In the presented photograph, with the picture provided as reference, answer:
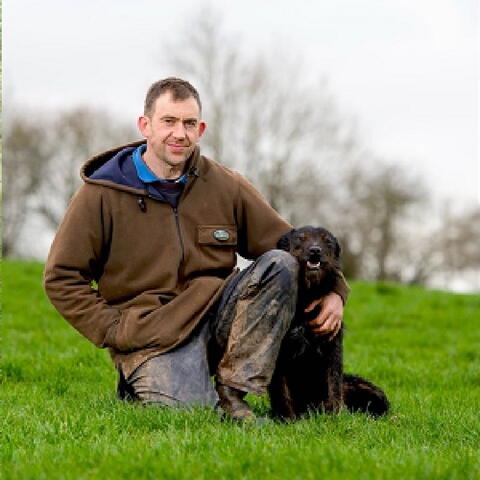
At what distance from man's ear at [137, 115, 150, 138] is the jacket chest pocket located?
793 mm

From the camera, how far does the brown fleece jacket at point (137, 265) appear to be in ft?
19.3

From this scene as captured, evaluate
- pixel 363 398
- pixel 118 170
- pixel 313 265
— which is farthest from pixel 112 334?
pixel 363 398

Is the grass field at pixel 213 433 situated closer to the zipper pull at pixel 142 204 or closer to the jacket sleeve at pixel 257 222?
the jacket sleeve at pixel 257 222

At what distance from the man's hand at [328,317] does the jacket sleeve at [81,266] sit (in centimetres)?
141

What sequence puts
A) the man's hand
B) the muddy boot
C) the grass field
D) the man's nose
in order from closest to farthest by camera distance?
1. the grass field
2. the muddy boot
3. the man's hand
4. the man's nose

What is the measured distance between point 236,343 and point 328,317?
2.16 ft

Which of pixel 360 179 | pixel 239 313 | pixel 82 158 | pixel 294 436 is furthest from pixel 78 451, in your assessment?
pixel 82 158

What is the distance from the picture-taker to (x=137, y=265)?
5984mm

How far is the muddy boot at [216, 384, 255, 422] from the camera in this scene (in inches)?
211

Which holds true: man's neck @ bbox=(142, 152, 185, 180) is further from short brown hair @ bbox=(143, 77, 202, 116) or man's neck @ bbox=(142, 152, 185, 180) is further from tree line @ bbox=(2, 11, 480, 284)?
tree line @ bbox=(2, 11, 480, 284)

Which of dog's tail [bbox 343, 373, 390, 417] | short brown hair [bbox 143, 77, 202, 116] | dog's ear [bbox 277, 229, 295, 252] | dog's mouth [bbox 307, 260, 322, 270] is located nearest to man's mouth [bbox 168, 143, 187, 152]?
short brown hair [bbox 143, 77, 202, 116]

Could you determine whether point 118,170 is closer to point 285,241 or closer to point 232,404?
point 285,241

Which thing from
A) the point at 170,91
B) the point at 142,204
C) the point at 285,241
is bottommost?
the point at 285,241

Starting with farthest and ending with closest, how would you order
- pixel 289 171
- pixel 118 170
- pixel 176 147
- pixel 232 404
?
pixel 289 171, pixel 118 170, pixel 176 147, pixel 232 404
